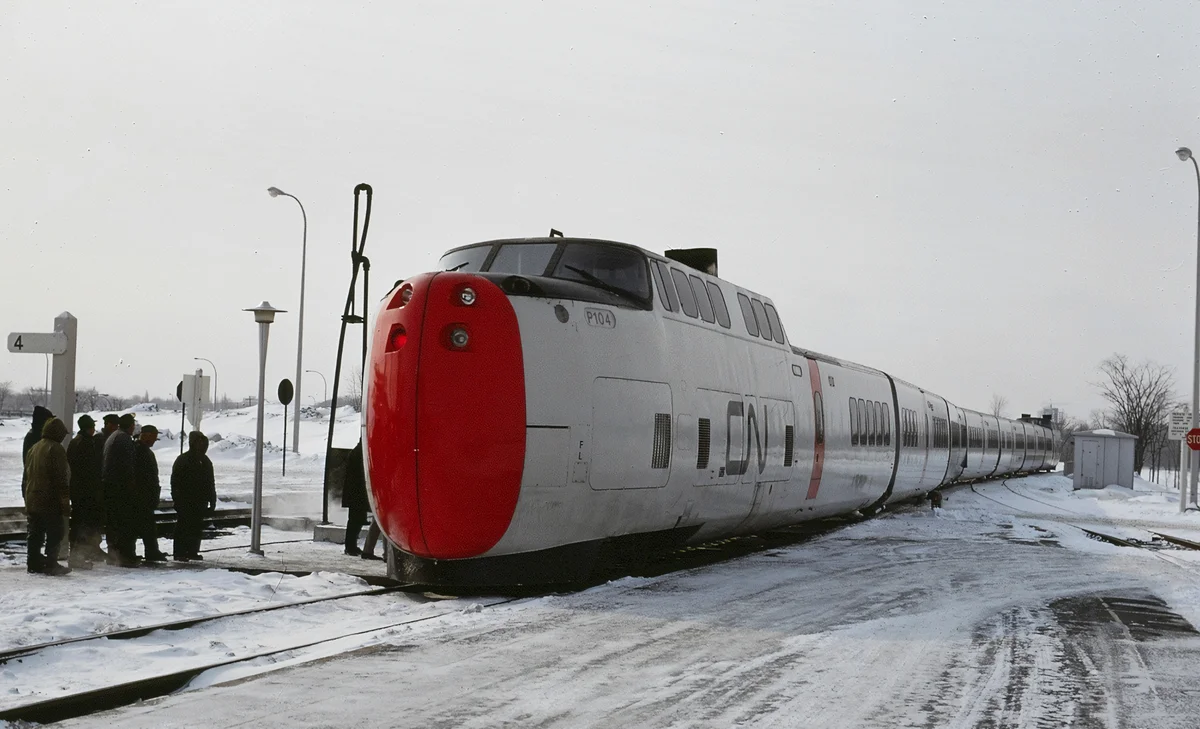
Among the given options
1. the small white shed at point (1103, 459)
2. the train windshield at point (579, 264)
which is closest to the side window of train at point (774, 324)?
the train windshield at point (579, 264)

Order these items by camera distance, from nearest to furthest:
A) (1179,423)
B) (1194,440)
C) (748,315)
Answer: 1. (748,315)
2. (1194,440)
3. (1179,423)

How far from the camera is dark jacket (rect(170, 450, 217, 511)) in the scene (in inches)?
527

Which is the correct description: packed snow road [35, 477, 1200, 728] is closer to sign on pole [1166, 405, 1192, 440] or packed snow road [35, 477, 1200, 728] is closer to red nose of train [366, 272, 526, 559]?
red nose of train [366, 272, 526, 559]

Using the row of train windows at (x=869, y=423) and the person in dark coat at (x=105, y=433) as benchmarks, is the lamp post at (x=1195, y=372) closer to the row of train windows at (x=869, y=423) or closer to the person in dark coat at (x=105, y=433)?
the row of train windows at (x=869, y=423)

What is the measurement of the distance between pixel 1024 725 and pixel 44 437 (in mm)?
10455

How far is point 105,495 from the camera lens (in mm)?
13031

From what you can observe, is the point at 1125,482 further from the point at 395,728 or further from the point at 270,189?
the point at 395,728

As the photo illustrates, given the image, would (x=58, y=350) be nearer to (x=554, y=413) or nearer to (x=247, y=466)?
(x=554, y=413)

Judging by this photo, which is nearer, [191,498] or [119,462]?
[119,462]

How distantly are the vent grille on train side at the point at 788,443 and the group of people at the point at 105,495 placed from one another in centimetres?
758

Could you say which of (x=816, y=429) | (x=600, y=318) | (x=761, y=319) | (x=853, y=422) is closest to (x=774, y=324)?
(x=761, y=319)

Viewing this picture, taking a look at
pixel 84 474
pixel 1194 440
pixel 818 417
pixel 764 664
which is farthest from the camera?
pixel 1194 440

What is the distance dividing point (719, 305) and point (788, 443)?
2.93 metres

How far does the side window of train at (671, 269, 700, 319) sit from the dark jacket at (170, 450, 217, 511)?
588 centimetres
